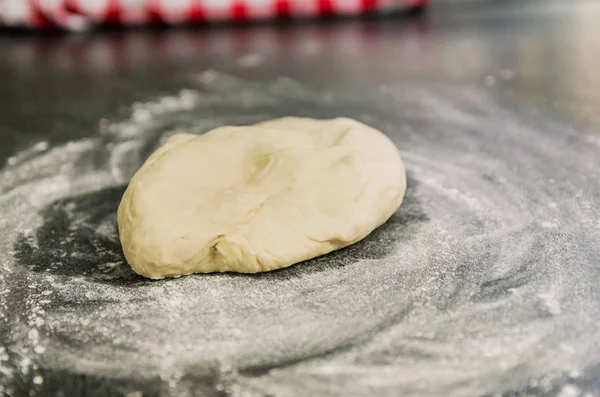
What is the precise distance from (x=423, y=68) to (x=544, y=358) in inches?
47.3

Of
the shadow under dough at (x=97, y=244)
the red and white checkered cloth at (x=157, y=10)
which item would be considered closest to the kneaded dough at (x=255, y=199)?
the shadow under dough at (x=97, y=244)

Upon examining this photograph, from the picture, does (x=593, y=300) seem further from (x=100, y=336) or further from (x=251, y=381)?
(x=100, y=336)

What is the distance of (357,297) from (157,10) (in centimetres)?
160

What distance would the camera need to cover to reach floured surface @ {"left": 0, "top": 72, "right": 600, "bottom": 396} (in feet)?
2.88

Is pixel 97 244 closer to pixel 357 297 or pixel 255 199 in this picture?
pixel 255 199

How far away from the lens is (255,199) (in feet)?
3.63

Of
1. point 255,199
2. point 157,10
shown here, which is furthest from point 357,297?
point 157,10

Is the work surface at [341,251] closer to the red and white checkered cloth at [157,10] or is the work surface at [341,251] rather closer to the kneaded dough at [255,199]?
the kneaded dough at [255,199]

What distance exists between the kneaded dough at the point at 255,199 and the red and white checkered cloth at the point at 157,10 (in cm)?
113

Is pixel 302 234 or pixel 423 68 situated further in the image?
pixel 423 68

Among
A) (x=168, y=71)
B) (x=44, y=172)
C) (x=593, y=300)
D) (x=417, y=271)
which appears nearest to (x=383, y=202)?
(x=417, y=271)

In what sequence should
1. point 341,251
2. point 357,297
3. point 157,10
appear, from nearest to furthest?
point 357,297, point 341,251, point 157,10

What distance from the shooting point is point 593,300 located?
98 centimetres

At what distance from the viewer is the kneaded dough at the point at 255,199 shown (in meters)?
1.04
